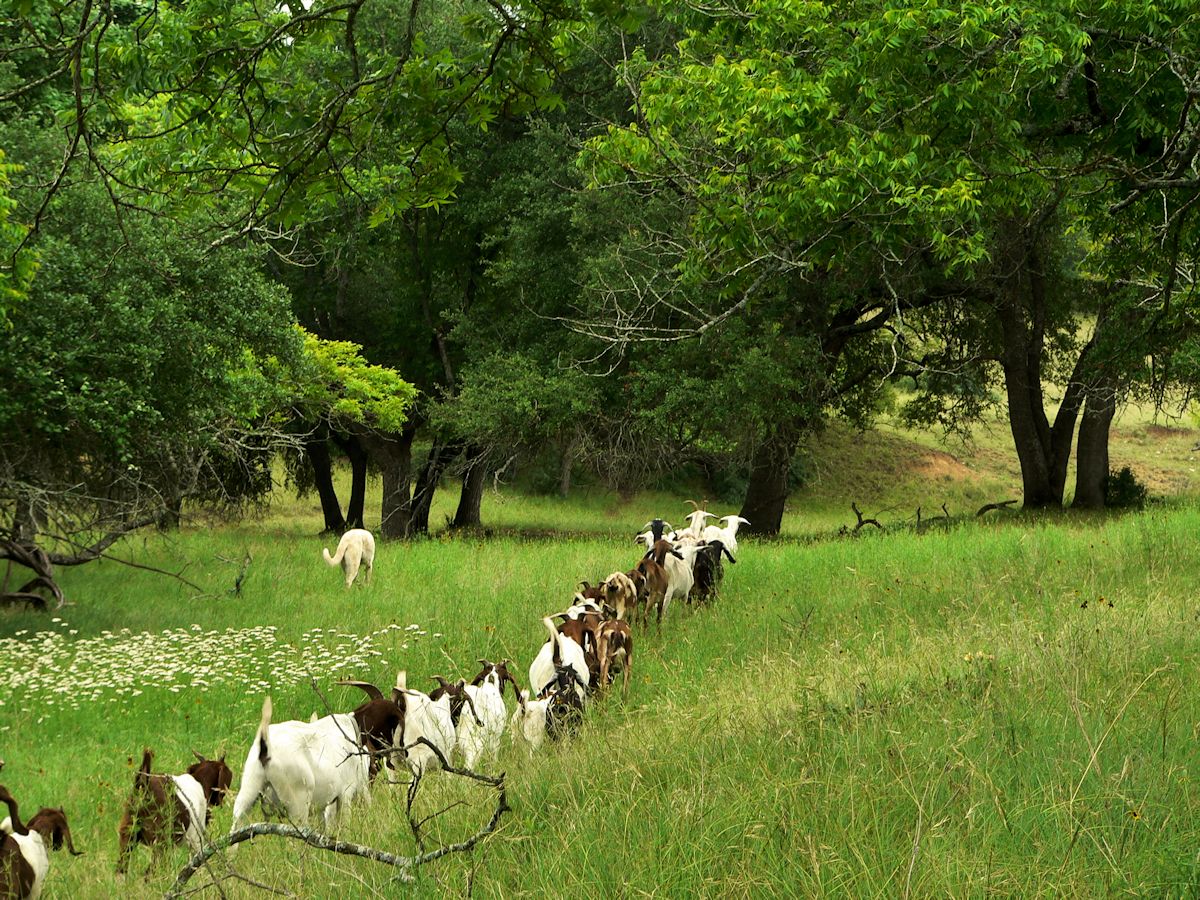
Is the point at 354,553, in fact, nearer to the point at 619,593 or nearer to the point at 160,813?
the point at 619,593

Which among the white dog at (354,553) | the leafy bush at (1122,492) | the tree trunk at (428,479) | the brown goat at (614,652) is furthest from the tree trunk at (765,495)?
the brown goat at (614,652)

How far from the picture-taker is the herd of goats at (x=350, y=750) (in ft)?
17.8

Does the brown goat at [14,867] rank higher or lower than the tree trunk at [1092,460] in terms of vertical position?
lower

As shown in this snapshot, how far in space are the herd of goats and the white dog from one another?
905cm

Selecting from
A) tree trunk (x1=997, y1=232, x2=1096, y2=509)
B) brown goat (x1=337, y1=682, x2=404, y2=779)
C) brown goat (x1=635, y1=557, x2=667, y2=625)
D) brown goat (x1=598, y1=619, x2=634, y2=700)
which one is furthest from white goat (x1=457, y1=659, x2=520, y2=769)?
tree trunk (x1=997, y1=232, x2=1096, y2=509)

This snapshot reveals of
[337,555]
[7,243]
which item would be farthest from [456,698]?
[337,555]

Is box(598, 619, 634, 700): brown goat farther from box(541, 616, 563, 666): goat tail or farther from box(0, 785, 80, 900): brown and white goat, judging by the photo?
box(0, 785, 80, 900): brown and white goat

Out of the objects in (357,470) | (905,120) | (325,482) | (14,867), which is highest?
(905,120)

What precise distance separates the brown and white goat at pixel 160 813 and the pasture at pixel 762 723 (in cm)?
14

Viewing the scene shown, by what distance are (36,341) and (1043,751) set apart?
12.2 metres

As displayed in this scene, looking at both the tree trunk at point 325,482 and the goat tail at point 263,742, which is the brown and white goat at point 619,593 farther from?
the tree trunk at point 325,482

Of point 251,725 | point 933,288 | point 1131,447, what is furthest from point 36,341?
point 1131,447

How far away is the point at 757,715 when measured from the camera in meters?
6.23

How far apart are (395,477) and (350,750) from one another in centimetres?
2458
